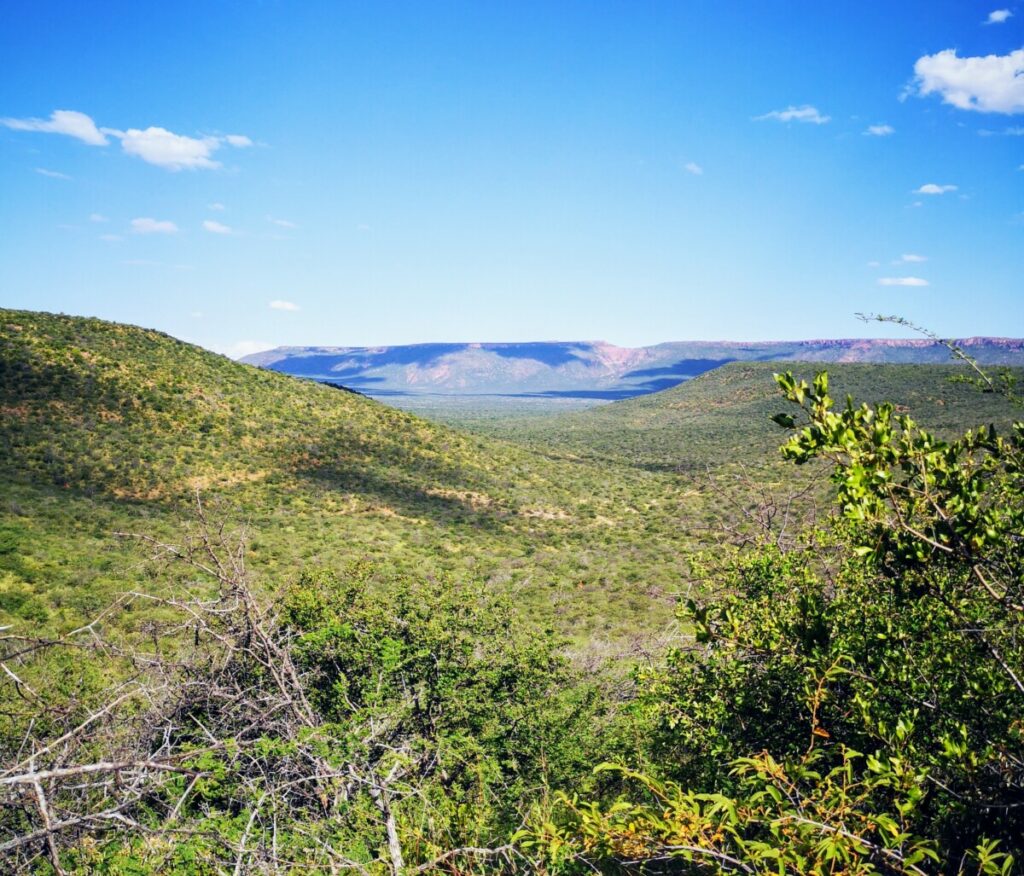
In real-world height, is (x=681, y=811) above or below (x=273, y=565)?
above

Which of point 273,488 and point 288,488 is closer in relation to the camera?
point 273,488

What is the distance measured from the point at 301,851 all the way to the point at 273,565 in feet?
68.5

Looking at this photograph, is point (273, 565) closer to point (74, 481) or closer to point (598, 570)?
point (74, 481)

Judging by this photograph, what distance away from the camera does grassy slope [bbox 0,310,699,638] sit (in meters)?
23.2

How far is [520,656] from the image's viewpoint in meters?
10.2

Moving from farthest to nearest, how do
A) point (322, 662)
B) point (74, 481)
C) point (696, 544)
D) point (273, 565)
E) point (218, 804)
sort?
1. point (696, 544)
2. point (74, 481)
3. point (273, 565)
4. point (322, 662)
5. point (218, 804)

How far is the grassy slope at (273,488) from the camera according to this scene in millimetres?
23250

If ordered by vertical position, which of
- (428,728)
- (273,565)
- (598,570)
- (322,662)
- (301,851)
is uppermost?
(301,851)

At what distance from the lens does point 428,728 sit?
8766 millimetres

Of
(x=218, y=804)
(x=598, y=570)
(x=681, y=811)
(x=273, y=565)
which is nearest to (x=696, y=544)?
(x=598, y=570)

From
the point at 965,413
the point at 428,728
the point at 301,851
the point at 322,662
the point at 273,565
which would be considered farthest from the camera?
the point at 965,413

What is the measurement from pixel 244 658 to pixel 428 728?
304 cm

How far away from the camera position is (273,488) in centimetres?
3384

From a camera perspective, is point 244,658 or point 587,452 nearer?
point 244,658
